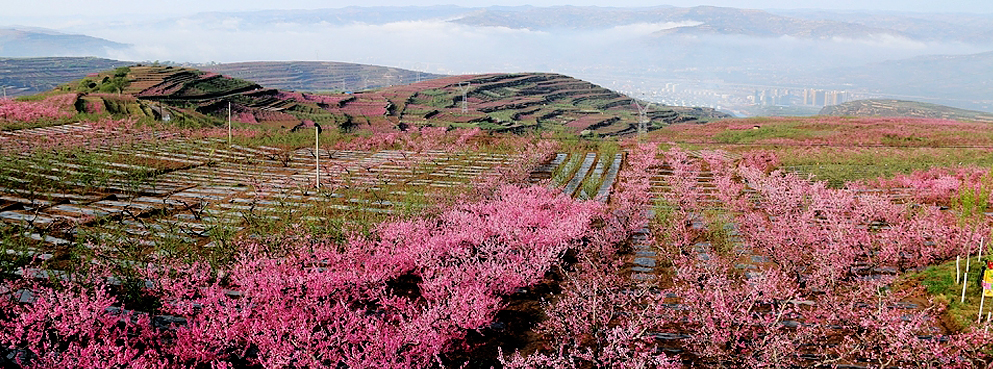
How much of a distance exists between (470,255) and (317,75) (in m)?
146

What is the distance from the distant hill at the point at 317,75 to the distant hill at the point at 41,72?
72.6 feet

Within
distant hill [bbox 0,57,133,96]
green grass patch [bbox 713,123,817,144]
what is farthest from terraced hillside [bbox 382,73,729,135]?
distant hill [bbox 0,57,133,96]

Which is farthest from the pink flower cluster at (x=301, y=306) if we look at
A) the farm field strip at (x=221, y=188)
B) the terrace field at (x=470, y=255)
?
the farm field strip at (x=221, y=188)

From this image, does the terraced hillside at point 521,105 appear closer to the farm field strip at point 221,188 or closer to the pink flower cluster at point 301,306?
the farm field strip at point 221,188

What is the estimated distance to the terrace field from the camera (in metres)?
5.36

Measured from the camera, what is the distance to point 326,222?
9.38 metres

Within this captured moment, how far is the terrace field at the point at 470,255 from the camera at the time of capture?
211 inches

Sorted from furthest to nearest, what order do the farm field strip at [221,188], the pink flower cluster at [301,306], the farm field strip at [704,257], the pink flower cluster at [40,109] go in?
the pink flower cluster at [40,109] → the farm field strip at [221,188] → the farm field strip at [704,257] → the pink flower cluster at [301,306]

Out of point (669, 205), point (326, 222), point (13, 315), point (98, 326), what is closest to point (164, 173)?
point (326, 222)

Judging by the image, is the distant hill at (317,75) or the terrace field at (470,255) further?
the distant hill at (317,75)

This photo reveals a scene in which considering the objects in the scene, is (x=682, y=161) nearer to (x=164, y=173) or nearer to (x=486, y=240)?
(x=486, y=240)

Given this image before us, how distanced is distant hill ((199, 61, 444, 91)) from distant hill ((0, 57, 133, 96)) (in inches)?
871

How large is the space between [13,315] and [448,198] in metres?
6.52

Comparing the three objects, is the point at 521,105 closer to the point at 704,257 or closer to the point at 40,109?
the point at 40,109
